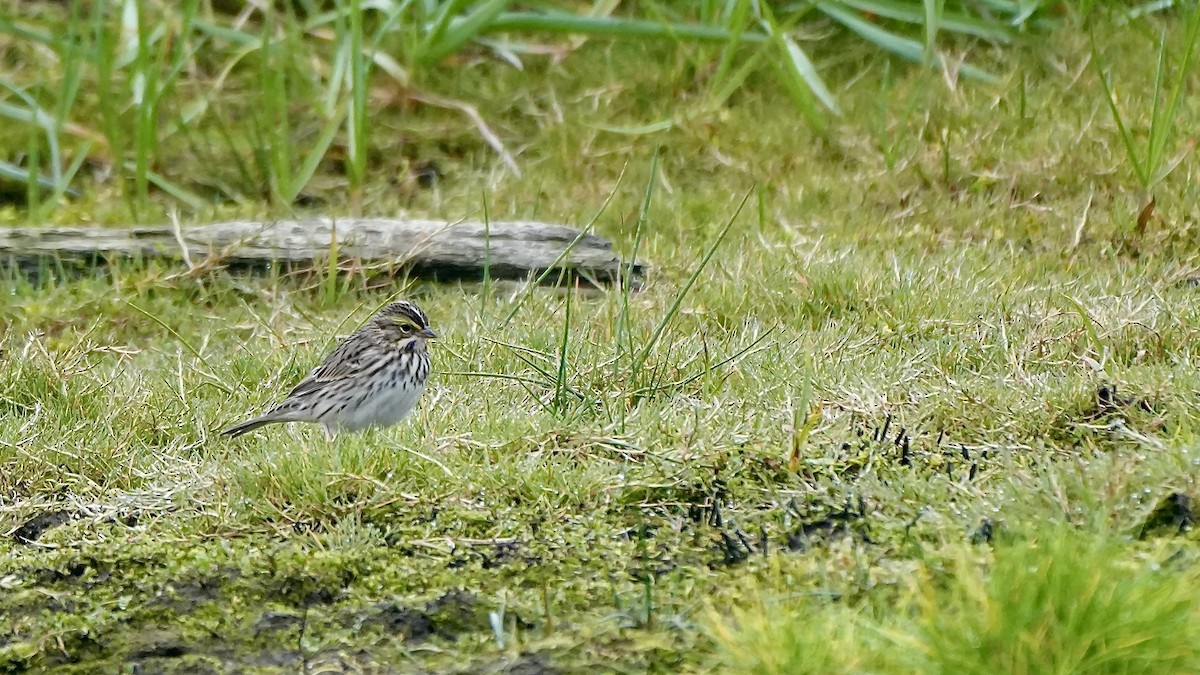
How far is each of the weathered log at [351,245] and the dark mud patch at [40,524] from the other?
8.27 ft

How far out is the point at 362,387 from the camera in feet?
17.1

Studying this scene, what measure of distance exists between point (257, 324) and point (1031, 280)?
329cm

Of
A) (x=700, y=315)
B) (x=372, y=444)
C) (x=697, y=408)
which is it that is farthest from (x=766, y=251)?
(x=372, y=444)

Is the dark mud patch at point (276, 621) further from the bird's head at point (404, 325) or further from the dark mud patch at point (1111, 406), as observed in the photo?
the dark mud patch at point (1111, 406)

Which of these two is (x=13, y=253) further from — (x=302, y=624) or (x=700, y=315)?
(x=302, y=624)

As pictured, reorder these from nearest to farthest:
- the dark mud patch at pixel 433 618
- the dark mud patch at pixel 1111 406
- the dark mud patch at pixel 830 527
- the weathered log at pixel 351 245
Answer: the dark mud patch at pixel 433 618 < the dark mud patch at pixel 830 527 < the dark mud patch at pixel 1111 406 < the weathered log at pixel 351 245

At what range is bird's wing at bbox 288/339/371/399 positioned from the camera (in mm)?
5270

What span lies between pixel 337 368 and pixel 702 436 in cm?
148

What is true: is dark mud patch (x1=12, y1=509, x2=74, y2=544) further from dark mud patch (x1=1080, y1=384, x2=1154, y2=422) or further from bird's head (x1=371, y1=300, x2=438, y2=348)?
dark mud patch (x1=1080, y1=384, x2=1154, y2=422)

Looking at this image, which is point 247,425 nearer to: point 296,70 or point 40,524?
point 40,524

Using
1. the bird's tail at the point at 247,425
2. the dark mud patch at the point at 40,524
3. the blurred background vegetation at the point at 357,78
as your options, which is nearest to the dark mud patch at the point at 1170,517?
the bird's tail at the point at 247,425

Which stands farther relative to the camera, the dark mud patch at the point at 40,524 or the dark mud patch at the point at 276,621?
the dark mud patch at the point at 40,524

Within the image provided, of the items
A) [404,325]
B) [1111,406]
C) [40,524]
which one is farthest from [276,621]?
[1111,406]

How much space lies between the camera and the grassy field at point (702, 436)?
3.57m
